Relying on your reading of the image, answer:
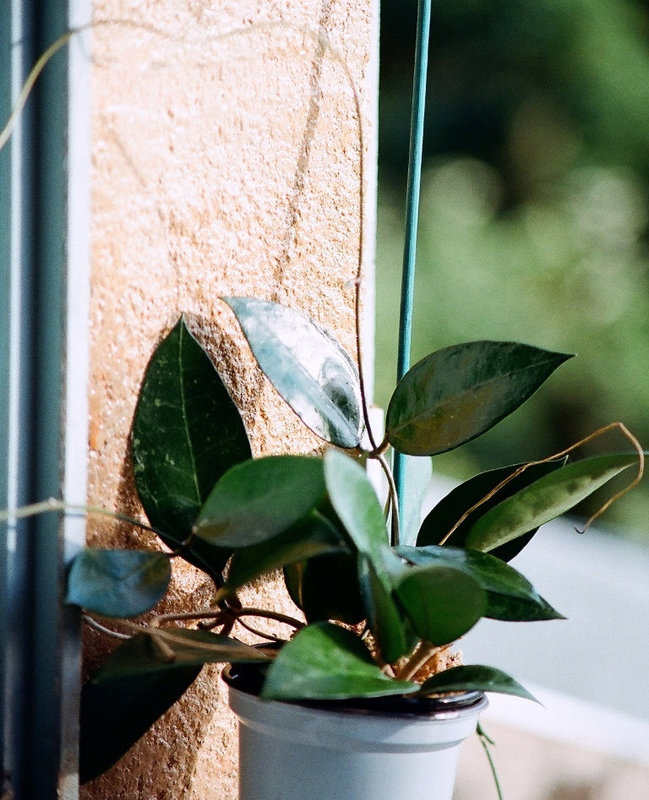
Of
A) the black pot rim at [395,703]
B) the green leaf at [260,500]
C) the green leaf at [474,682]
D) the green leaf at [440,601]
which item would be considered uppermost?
the green leaf at [260,500]

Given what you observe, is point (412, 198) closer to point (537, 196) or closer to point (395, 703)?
point (395, 703)

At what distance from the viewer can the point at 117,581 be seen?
0.36 meters

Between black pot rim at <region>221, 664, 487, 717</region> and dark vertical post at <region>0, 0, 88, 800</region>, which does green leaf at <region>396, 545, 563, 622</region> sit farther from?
dark vertical post at <region>0, 0, 88, 800</region>

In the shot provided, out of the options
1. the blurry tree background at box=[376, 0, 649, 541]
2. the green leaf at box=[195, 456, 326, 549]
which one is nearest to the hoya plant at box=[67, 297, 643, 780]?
the green leaf at box=[195, 456, 326, 549]

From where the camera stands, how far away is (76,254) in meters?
0.38

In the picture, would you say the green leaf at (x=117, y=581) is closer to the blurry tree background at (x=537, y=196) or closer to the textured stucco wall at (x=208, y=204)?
the textured stucco wall at (x=208, y=204)

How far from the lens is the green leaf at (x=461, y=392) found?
38 cm

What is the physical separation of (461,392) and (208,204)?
6.4 inches

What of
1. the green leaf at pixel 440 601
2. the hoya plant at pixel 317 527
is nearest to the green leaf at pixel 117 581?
the hoya plant at pixel 317 527

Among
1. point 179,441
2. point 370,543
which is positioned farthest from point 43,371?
point 370,543

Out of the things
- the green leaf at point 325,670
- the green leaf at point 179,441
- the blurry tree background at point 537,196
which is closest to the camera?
the green leaf at point 325,670

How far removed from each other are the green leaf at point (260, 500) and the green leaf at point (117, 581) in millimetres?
38

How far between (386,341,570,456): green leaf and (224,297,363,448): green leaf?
25 mm

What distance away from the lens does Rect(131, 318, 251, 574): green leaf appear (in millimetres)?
393
